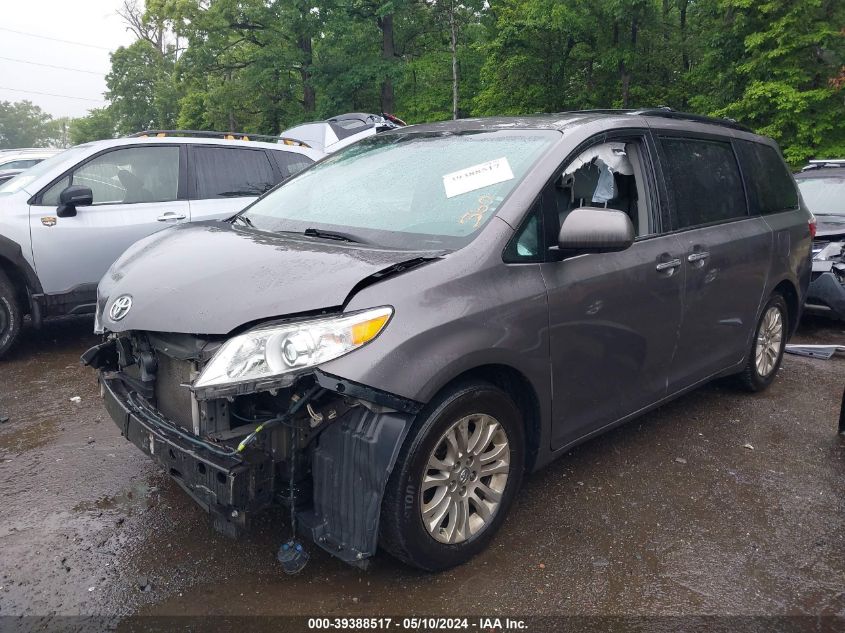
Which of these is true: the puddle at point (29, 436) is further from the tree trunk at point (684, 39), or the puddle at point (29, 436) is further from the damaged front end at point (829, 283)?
the tree trunk at point (684, 39)

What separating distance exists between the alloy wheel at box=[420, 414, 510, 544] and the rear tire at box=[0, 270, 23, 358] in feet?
14.5

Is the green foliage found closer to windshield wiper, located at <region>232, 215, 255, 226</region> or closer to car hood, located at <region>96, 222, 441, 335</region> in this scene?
windshield wiper, located at <region>232, 215, 255, 226</region>

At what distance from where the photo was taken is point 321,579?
2.63 meters

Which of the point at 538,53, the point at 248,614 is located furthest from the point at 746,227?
the point at 538,53

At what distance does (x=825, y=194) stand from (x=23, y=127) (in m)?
145

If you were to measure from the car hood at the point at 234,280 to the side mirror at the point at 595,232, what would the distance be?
0.61 metres

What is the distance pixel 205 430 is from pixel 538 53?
23.6 m

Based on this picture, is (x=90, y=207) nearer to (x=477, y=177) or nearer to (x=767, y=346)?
(x=477, y=177)

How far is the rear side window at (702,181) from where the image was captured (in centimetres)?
372

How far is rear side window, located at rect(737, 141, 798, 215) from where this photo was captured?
4.45 meters

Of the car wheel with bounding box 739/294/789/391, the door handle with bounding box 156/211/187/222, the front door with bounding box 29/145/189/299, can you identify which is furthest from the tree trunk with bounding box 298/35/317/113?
the car wheel with bounding box 739/294/789/391

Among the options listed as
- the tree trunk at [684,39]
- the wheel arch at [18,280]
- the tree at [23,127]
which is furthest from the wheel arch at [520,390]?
the tree at [23,127]

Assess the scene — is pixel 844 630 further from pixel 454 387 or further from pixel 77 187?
pixel 77 187

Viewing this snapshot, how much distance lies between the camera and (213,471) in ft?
7.37
